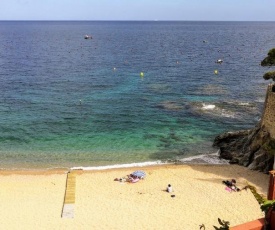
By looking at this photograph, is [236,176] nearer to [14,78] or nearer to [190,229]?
[190,229]

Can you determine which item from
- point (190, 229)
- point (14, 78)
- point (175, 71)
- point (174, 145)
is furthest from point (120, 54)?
point (190, 229)

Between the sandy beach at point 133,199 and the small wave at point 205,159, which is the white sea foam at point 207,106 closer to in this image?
the small wave at point 205,159

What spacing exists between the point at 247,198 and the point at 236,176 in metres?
4.35

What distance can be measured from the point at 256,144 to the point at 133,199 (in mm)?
12726

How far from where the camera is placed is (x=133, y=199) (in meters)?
27.9

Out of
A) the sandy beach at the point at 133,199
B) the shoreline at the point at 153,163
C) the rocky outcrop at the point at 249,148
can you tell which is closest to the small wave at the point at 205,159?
the shoreline at the point at 153,163

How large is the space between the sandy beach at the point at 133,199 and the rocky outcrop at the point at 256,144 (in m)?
1.06

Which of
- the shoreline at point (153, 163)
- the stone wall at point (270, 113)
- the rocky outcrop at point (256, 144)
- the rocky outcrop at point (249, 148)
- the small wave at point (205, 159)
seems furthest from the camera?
the small wave at point (205, 159)

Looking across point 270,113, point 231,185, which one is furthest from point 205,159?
point 270,113

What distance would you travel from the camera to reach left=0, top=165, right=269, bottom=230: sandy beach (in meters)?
24.6

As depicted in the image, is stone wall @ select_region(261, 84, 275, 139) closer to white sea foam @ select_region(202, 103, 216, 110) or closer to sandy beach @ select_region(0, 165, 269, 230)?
sandy beach @ select_region(0, 165, 269, 230)

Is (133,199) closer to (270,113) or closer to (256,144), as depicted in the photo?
(256,144)

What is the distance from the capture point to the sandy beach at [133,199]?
80.6 ft

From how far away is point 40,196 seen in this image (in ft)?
93.4
